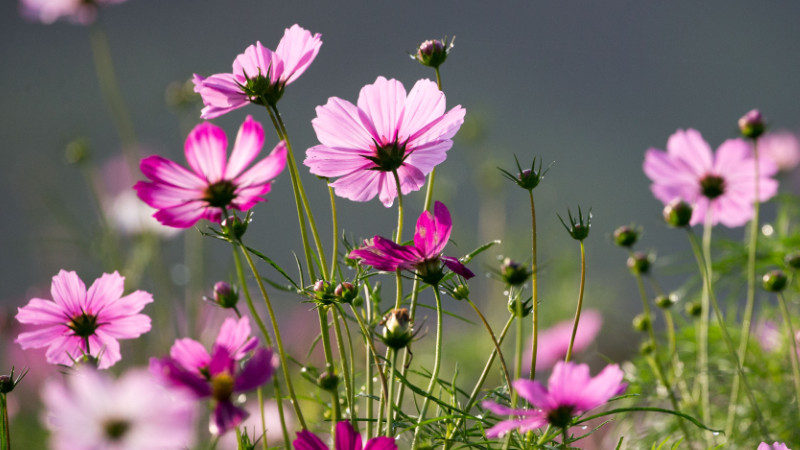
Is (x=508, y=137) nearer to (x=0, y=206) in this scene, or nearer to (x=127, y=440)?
(x=0, y=206)

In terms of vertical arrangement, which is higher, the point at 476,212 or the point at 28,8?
the point at 476,212

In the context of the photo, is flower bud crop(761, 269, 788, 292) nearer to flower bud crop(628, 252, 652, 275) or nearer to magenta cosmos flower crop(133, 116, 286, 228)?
flower bud crop(628, 252, 652, 275)

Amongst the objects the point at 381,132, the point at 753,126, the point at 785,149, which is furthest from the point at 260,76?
the point at 785,149

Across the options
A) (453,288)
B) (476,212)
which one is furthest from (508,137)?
(453,288)

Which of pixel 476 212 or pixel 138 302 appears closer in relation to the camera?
pixel 138 302

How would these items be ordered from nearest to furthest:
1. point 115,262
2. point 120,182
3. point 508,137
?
point 115,262
point 120,182
point 508,137

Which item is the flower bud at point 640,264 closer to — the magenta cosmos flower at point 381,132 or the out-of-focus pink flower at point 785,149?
the magenta cosmos flower at point 381,132

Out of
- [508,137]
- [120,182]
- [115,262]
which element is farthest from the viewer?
[508,137]
